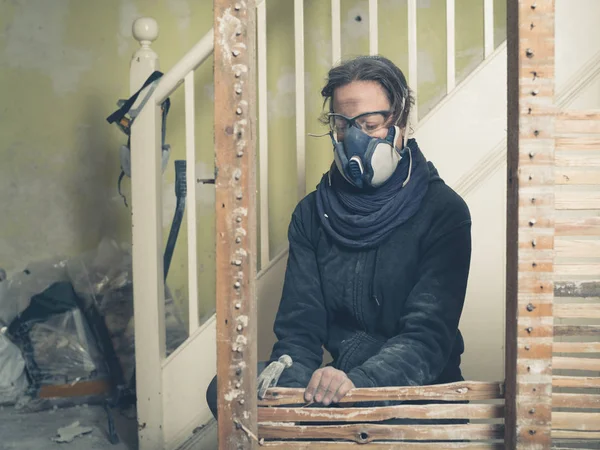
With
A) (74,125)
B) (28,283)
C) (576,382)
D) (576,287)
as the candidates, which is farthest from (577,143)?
(28,283)

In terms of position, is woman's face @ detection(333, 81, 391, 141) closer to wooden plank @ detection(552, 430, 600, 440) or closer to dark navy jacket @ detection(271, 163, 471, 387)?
dark navy jacket @ detection(271, 163, 471, 387)

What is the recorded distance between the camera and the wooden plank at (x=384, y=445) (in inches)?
50.8

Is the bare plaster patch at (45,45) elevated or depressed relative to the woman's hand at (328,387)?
elevated

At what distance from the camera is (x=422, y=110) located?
9.61ft

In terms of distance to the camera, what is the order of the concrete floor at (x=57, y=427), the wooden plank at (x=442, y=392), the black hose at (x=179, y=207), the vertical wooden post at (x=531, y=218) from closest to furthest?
the vertical wooden post at (x=531, y=218) < the wooden plank at (x=442, y=392) < the concrete floor at (x=57, y=427) < the black hose at (x=179, y=207)

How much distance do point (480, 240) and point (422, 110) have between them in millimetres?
944

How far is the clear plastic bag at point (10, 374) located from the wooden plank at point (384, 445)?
1.93 metres

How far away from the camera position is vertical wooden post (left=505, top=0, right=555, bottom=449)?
1184mm

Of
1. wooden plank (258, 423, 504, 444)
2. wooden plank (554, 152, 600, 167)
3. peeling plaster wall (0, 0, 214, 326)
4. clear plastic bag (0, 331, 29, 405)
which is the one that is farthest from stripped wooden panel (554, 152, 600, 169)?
clear plastic bag (0, 331, 29, 405)

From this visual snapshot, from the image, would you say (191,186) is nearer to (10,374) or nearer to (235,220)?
(235,220)

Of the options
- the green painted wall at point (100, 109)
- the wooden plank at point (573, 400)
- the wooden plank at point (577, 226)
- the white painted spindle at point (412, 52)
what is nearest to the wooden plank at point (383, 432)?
the wooden plank at point (573, 400)

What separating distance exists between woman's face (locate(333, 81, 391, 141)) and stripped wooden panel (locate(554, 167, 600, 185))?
583 mm

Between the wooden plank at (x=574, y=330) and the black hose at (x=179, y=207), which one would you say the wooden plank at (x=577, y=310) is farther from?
the black hose at (x=179, y=207)

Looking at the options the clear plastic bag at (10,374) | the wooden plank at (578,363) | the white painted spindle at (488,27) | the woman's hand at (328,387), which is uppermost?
the white painted spindle at (488,27)
